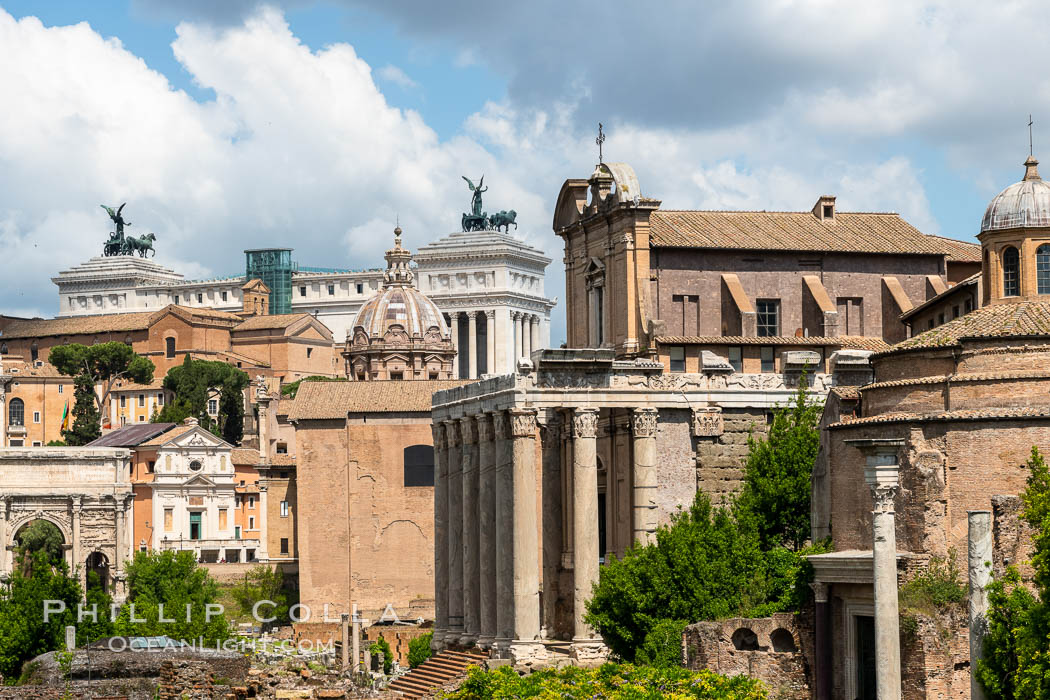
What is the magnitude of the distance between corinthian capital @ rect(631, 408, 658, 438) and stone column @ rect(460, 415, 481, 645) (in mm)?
6158

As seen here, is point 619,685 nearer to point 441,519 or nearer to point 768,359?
point 768,359

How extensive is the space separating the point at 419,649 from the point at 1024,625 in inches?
1407

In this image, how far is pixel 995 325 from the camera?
3581 centimetres

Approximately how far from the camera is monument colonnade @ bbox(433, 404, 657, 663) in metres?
46.5

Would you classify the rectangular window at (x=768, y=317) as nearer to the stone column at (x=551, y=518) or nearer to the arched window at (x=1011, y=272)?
the stone column at (x=551, y=518)

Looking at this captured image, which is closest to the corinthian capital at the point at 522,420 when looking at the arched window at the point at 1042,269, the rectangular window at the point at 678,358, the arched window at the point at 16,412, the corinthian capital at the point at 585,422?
the corinthian capital at the point at 585,422

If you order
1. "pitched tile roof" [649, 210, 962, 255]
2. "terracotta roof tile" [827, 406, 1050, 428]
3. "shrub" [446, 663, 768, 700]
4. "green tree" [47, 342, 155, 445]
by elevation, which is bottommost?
"shrub" [446, 663, 768, 700]

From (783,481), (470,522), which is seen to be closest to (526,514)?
(470,522)

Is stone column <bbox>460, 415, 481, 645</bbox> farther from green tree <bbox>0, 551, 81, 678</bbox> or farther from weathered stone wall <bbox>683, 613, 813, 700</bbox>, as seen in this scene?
green tree <bbox>0, 551, 81, 678</bbox>

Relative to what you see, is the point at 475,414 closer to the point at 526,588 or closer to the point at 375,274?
the point at 526,588

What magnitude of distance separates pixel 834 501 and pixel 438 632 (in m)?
19.4

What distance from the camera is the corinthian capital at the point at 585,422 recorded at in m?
46.9

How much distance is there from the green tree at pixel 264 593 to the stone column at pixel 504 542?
3772cm

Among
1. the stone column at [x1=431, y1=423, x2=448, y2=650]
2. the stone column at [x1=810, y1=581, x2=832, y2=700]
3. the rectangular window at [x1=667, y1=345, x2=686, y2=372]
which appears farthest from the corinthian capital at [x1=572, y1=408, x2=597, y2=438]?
the stone column at [x1=810, y1=581, x2=832, y2=700]
